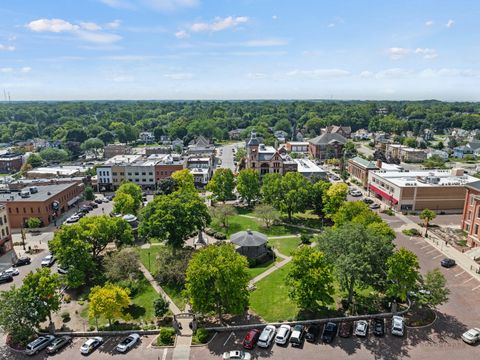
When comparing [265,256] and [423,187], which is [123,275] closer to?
[265,256]

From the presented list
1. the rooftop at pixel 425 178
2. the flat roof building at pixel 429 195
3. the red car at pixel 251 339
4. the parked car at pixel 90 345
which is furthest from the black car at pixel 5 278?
the rooftop at pixel 425 178

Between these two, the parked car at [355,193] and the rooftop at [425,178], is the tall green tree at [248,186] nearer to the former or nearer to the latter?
the parked car at [355,193]

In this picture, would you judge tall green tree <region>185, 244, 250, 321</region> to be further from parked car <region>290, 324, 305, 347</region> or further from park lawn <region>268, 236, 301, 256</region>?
park lawn <region>268, 236, 301, 256</region>

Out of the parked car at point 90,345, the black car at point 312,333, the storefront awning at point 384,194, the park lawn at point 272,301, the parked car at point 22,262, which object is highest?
the storefront awning at point 384,194

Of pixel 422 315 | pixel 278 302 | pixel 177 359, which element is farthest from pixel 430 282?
pixel 177 359

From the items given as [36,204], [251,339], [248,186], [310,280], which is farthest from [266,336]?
[36,204]

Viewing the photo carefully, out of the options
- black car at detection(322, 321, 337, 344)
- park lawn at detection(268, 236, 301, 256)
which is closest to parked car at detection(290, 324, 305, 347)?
black car at detection(322, 321, 337, 344)

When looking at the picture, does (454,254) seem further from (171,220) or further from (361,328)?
(171,220)
